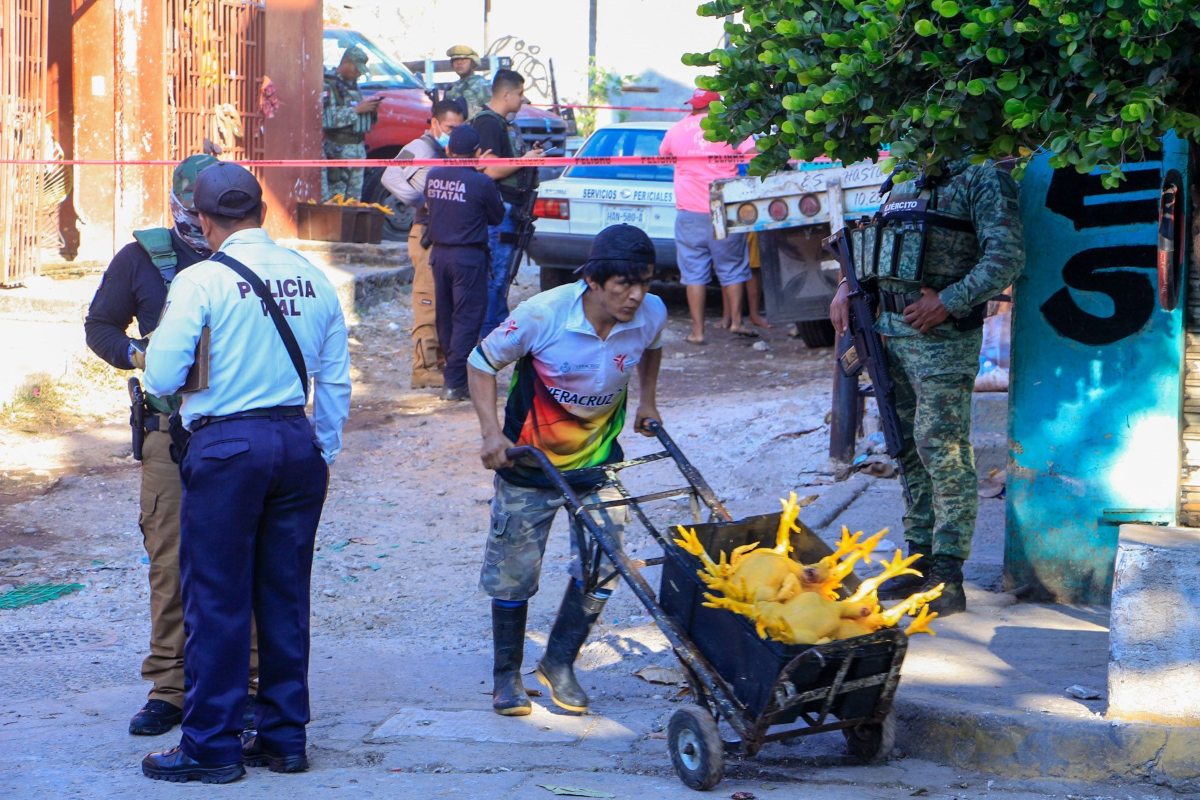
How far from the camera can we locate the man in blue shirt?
9477mm

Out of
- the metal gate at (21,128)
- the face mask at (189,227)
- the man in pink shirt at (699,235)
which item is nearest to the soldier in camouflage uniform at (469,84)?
the man in pink shirt at (699,235)

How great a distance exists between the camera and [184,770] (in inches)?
161

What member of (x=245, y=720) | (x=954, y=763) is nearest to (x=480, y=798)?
(x=245, y=720)

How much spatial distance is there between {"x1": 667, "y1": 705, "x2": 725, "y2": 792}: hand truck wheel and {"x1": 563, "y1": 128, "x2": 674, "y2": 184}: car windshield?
8653mm

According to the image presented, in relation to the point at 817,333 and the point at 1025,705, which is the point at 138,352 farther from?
the point at 817,333

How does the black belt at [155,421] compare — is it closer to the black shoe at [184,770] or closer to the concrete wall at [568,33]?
the black shoe at [184,770]

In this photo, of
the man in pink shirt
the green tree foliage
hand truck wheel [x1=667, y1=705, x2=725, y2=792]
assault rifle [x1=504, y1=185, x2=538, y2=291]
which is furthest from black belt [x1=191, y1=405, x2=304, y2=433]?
the man in pink shirt

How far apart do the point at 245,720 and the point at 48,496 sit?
3.90m

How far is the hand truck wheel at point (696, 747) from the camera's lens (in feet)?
12.8

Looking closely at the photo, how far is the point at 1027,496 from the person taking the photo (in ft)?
18.0

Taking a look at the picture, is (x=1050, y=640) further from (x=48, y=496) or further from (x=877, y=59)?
(x=48, y=496)

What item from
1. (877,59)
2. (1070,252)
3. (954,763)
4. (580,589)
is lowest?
(954,763)

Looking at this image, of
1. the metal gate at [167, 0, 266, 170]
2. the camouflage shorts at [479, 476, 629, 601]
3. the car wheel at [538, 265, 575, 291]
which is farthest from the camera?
the car wheel at [538, 265, 575, 291]

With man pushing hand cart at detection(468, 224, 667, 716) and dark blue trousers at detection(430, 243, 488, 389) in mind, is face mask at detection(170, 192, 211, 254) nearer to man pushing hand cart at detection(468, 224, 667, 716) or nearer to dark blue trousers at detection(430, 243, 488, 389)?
man pushing hand cart at detection(468, 224, 667, 716)
